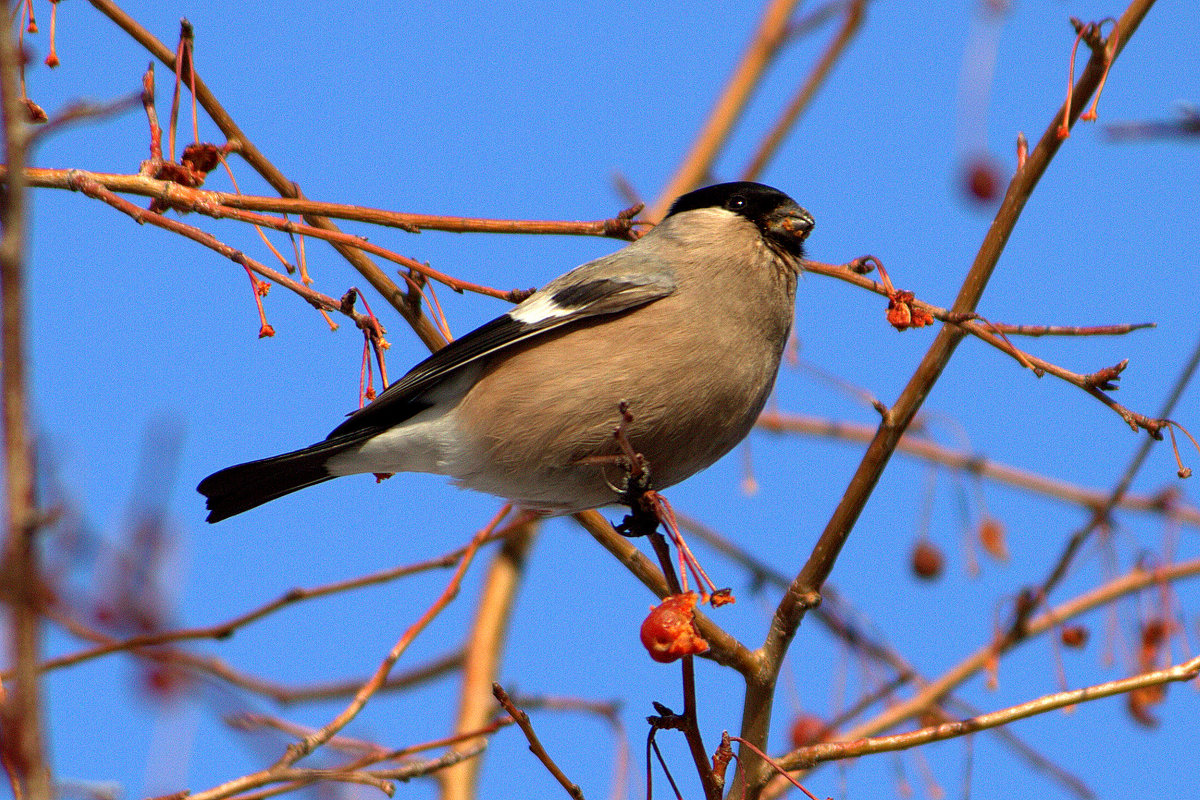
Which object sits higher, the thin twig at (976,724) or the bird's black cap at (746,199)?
the bird's black cap at (746,199)

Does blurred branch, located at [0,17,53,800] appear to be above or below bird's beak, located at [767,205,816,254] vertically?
below

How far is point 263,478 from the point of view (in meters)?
3.62

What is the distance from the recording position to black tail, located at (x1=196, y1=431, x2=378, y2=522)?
11.7 feet

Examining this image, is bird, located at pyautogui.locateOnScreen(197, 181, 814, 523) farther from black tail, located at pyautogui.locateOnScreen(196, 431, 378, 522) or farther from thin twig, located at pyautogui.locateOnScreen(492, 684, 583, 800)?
thin twig, located at pyautogui.locateOnScreen(492, 684, 583, 800)

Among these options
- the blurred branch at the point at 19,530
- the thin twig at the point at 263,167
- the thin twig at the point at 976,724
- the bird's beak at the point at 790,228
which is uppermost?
the bird's beak at the point at 790,228

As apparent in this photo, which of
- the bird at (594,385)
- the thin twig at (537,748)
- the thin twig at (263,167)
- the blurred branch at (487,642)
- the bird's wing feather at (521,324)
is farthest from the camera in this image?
the blurred branch at (487,642)

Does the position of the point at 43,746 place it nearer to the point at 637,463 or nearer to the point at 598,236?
the point at 637,463

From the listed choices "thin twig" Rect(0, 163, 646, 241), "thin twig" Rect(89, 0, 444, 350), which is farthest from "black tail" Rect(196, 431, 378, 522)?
"thin twig" Rect(0, 163, 646, 241)

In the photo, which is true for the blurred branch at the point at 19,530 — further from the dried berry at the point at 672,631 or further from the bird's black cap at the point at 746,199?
the bird's black cap at the point at 746,199

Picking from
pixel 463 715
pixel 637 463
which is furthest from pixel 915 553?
pixel 637 463

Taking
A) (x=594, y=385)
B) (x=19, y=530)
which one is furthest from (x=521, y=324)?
(x=19, y=530)

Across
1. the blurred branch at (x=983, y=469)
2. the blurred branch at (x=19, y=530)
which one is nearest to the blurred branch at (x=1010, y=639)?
the blurred branch at (x=983, y=469)

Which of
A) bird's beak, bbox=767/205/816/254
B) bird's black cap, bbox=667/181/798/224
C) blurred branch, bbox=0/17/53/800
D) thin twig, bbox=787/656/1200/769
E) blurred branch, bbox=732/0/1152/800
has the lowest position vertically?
blurred branch, bbox=0/17/53/800

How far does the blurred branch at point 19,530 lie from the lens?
926 millimetres
